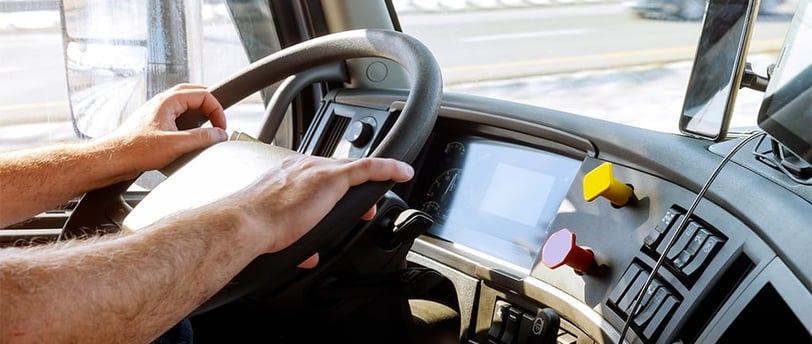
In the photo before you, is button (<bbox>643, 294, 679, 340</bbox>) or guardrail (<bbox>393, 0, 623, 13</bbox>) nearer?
button (<bbox>643, 294, 679, 340</bbox>)

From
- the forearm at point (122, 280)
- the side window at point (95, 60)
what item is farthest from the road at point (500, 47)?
the forearm at point (122, 280)

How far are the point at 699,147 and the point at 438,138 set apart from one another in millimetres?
679

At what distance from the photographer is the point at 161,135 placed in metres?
1.33

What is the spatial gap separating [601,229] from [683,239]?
21 centimetres

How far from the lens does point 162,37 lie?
201cm

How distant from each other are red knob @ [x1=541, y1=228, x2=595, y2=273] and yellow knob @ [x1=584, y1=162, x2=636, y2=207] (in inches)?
2.8

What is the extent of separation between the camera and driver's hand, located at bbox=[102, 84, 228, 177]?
4.35ft

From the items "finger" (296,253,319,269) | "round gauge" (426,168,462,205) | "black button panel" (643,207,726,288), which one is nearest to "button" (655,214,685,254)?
"black button panel" (643,207,726,288)

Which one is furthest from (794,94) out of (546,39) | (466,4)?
(546,39)

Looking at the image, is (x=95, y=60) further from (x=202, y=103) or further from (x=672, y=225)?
(x=672, y=225)

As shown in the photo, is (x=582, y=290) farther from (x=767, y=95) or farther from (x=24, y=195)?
(x=24, y=195)

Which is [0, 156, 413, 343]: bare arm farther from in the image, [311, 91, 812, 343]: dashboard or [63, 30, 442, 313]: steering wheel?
[311, 91, 812, 343]: dashboard

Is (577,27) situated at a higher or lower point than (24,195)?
lower

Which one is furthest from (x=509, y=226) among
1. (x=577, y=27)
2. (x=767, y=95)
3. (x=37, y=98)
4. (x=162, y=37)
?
(x=577, y=27)
